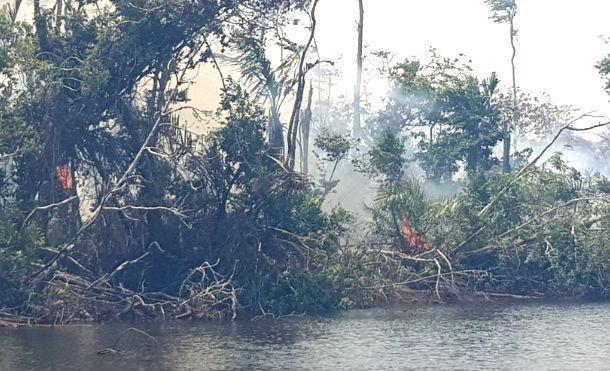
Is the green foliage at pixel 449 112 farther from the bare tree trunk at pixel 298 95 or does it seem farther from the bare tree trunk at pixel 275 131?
the bare tree trunk at pixel 275 131

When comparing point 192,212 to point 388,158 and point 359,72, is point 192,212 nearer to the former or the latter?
point 388,158

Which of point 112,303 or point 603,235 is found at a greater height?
point 603,235

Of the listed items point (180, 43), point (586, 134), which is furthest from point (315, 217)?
point (586, 134)

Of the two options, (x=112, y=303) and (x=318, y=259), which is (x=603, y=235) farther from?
(x=112, y=303)

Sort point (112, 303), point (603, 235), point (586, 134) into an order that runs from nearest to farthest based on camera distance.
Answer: point (112, 303)
point (603, 235)
point (586, 134)

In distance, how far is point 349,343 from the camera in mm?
24953

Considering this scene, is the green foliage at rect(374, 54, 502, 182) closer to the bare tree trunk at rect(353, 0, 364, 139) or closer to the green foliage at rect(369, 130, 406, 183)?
the bare tree trunk at rect(353, 0, 364, 139)

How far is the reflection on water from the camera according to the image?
22.0m

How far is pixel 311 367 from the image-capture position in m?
21.5

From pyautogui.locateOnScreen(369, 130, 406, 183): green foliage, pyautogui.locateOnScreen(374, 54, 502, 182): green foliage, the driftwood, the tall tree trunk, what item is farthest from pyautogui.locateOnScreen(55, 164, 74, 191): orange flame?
pyautogui.locateOnScreen(374, 54, 502, 182): green foliage

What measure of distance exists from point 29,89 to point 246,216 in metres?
8.31

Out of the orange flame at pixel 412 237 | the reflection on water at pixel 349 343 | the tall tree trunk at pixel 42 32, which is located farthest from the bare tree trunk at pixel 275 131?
the tall tree trunk at pixel 42 32

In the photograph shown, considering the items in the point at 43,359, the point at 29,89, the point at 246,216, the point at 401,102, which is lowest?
the point at 43,359

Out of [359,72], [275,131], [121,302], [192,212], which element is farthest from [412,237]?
[359,72]
